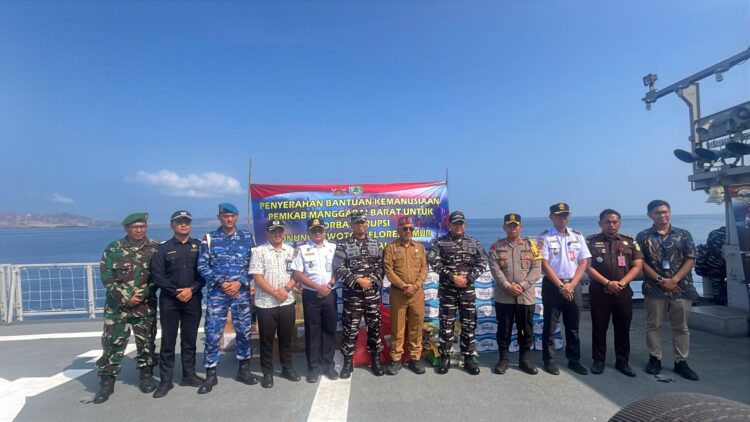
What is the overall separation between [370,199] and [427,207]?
0.86 metres

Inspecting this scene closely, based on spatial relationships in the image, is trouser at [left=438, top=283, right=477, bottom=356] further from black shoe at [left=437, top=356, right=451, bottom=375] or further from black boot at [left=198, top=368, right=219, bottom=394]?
black boot at [left=198, top=368, right=219, bottom=394]

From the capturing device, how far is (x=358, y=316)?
13.0 ft

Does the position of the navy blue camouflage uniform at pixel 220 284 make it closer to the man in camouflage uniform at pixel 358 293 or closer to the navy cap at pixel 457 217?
the man in camouflage uniform at pixel 358 293

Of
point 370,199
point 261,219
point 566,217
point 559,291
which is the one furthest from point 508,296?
point 261,219

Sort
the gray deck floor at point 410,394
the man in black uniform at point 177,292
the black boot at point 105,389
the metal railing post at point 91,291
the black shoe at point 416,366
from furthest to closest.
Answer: the metal railing post at point 91,291
the black shoe at point 416,366
the man in black uniform at point 177,292
the black boot at point 105,389
the gray deck floor at point 410,394

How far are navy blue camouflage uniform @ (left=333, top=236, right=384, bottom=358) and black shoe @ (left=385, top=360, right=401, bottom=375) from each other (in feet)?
0.64

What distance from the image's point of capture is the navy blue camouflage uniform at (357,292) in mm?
3930

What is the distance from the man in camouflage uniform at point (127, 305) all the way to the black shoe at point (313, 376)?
1524mm

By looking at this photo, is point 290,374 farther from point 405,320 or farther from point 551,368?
point 551,368

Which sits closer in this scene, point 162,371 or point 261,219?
point 162,371

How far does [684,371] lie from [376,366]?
3133 millimetres

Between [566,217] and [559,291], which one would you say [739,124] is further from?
[559,291]

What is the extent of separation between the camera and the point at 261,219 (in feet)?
17.6

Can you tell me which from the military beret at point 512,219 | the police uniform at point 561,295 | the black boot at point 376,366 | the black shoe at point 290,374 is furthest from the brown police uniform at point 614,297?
the black shoe at point 290,374
